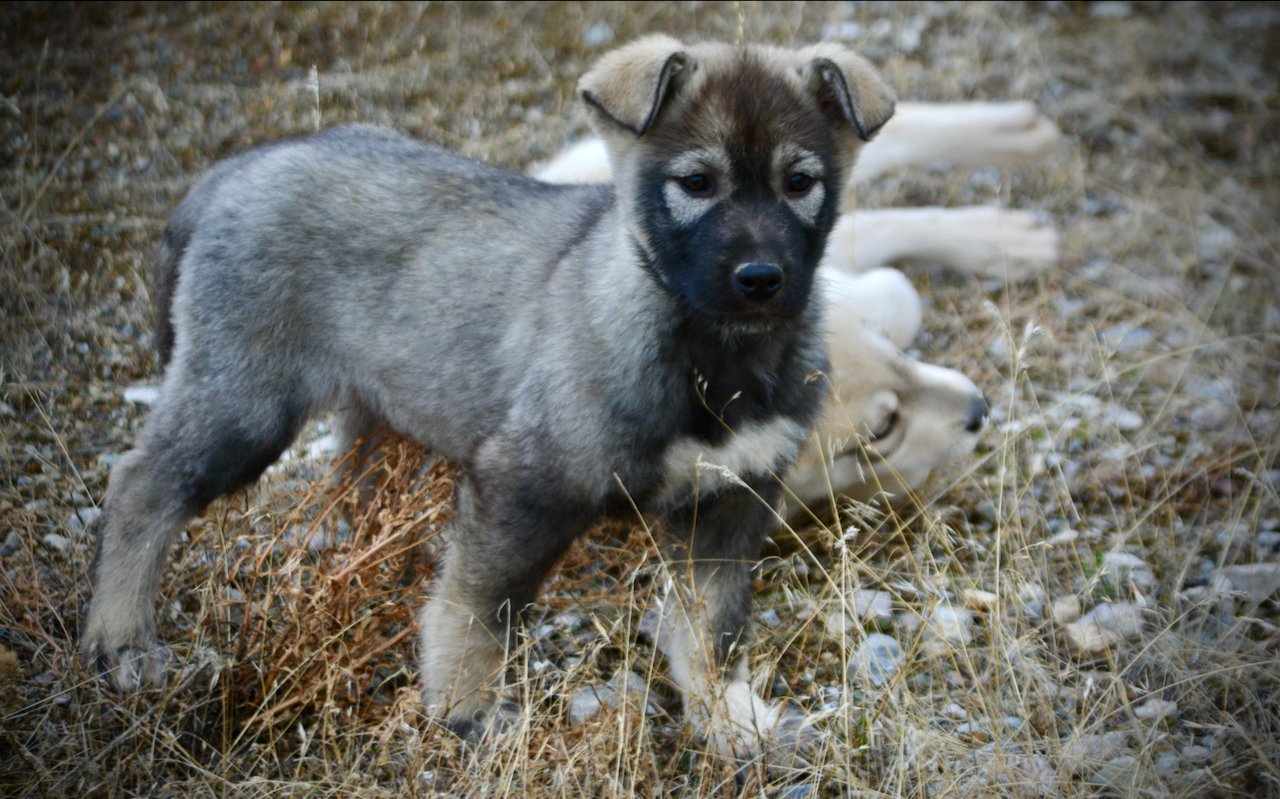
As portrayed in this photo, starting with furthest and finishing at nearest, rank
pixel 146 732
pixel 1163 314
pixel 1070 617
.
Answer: pixel 1163 314 < pixel 1070 617 < pixel 146 732

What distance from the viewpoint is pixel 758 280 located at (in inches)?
118

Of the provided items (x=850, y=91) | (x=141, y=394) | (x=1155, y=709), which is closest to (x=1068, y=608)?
(x=1155, y=709)

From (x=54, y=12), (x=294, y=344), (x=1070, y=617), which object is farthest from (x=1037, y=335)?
(x=54, y=12)

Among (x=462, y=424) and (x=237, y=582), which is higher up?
(x=462, y=424)

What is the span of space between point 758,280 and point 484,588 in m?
1.10

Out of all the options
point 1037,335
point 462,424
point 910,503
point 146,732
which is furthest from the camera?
Answer: point 1037,335

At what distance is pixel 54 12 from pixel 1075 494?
564cm

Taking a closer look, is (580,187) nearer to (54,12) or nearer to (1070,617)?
(1070,617)

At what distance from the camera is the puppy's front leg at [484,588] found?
321 centimetres

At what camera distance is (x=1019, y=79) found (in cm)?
716

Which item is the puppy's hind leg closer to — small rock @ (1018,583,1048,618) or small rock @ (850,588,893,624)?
small rock @ (850,588,893,624)

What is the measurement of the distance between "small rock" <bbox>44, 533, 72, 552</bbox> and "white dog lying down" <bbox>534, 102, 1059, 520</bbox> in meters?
2.31

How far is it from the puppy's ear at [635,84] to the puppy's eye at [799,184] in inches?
15.2

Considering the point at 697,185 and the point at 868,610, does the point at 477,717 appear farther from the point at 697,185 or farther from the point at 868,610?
the point at 697,185
